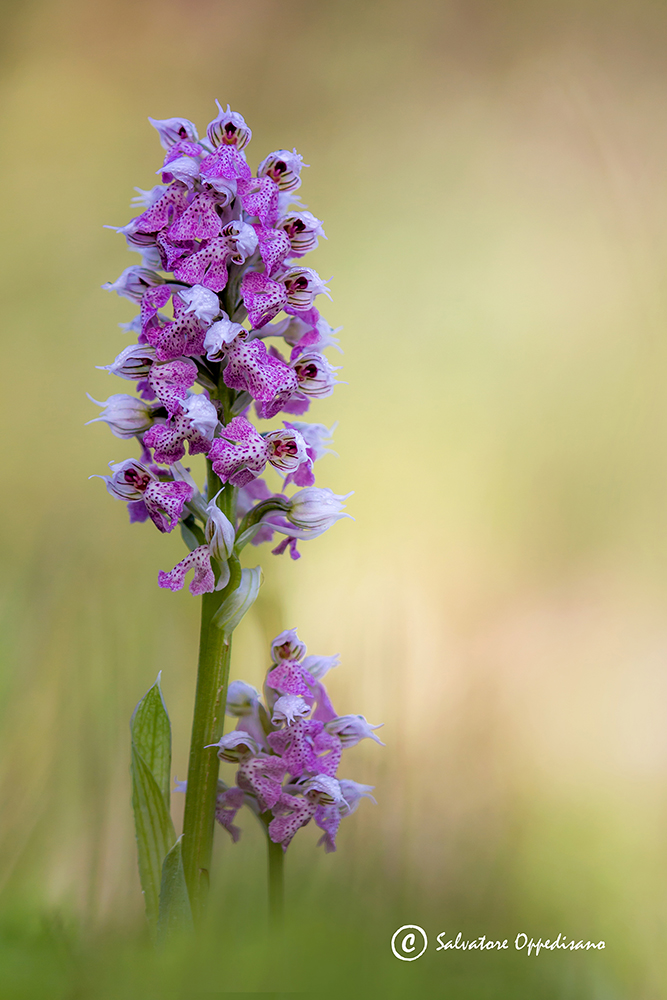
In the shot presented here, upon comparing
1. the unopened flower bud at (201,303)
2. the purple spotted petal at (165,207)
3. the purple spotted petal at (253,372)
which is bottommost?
the purple spotted petal at (253,372)

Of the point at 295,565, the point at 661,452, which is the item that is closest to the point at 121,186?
the point at 295,565

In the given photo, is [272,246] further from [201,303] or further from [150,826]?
[150,826]

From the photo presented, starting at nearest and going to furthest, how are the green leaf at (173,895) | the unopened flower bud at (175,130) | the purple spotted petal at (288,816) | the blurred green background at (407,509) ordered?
the blurred green background at (407,509), the green leaf at (173,895), the purple spotted petal at (288,816), the unopened flower bud at (175,130)

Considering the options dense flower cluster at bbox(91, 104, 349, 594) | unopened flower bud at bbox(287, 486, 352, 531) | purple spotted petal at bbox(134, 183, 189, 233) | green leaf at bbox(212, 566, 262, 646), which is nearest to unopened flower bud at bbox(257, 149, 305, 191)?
dense flower cluster at bbox(91, 104, 349, 594)

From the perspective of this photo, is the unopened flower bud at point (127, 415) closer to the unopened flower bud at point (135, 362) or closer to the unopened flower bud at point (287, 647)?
the unopened flower bud at point (135, 362)

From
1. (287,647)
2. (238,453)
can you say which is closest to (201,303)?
(238,453)

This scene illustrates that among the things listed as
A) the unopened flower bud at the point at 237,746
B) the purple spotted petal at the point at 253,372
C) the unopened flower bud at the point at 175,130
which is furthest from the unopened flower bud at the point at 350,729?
the unopened flower bud at the point at 175,130

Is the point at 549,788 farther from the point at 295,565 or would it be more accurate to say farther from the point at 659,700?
the point at 295,565
